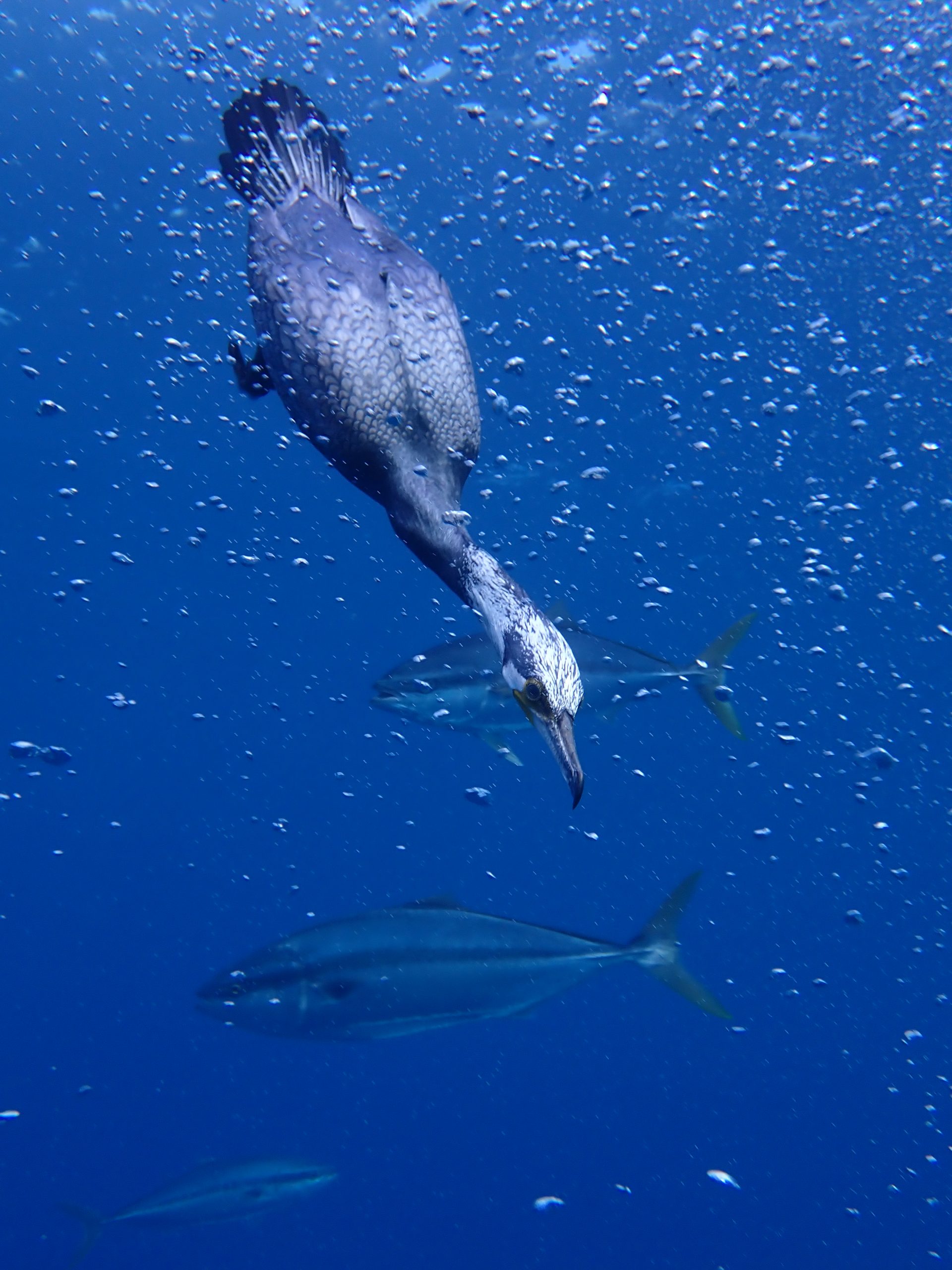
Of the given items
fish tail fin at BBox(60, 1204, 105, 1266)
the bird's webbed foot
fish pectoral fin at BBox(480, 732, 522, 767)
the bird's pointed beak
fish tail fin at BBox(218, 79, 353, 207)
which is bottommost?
fish tail fin at BBox(60, 1204, 105, 1266)

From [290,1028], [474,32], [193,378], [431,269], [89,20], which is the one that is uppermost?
[193,378]

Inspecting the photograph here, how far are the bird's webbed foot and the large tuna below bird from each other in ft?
11.3

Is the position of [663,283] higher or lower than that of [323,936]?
higher

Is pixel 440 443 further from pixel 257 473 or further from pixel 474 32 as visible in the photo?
pixel 257 473

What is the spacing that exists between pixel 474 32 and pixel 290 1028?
36.1ft

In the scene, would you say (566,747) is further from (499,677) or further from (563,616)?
(563,616)

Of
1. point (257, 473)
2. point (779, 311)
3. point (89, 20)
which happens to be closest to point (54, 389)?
point (257, 473)

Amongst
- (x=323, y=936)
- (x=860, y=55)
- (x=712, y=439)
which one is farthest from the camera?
(x=712, y=439)

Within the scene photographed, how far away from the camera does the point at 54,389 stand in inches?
887

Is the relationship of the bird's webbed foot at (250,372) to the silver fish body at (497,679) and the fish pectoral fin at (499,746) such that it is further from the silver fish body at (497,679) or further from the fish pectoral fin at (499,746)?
the fish pectoral fin at (499,746)

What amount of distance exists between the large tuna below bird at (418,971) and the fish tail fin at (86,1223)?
2.98m

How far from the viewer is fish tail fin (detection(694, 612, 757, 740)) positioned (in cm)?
593

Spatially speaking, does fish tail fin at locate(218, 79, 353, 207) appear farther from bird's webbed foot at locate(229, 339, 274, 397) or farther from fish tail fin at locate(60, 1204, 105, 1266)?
fish tail fin at locate(60, 1204, 105, 1266)

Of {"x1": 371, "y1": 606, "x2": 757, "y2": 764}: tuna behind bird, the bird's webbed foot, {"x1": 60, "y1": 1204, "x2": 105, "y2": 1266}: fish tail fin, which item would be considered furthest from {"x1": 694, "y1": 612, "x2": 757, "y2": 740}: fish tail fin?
{"x1": 60, "y1": 1204, "x2": 105, "y2": 1266}: fish tail fin
